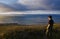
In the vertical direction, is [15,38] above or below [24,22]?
below

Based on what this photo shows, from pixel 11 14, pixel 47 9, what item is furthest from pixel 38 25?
pixel 11 14

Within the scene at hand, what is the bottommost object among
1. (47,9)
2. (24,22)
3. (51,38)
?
(51,38)

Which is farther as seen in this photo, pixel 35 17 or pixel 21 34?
pixel 35 17

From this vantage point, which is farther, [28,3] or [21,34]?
[28,3]

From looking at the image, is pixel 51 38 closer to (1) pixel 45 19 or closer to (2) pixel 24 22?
(1) pixel 45 19

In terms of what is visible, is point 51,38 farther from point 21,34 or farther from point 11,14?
point 11,14

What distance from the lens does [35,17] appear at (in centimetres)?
515

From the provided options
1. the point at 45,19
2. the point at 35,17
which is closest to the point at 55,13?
the point at 45,19

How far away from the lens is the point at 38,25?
5.12 m

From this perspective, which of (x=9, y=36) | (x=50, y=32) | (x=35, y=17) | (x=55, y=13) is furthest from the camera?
(x=35, y=17)

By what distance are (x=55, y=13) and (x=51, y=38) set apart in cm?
90

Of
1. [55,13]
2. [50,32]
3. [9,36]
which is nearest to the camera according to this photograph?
[50,32]

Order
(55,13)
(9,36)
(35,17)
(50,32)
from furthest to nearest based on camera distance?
(35,17), (55,13), (9,36), (50,32)

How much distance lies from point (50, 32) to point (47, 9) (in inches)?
47.6
